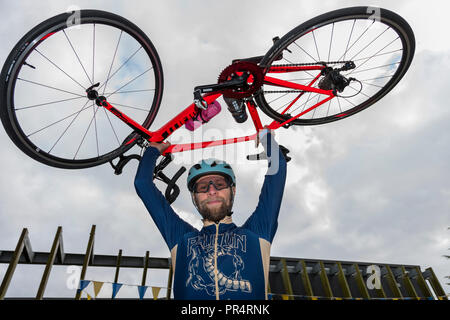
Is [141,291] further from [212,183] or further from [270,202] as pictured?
[270,202]

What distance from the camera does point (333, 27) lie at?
2752 mm

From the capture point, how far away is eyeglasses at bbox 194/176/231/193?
2.05 metres

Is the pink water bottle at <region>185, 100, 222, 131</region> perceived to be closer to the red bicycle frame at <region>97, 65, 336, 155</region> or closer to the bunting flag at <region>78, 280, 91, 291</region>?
the red bicycle frame at <region>97, 65, 336, 155</region>

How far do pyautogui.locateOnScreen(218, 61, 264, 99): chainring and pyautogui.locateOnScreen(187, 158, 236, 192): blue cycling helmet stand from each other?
1.00m

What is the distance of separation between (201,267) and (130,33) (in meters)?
2.30

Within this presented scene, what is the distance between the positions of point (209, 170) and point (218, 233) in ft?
1.61

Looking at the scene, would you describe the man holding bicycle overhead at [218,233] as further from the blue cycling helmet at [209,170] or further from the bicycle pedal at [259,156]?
the bicycle pedal at [259,156]

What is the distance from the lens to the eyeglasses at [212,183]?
205cm

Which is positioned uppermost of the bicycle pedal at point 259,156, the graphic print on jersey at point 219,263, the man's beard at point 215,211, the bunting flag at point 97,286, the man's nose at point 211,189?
the bunting flag at point 97,286

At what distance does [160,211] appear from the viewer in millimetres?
1995

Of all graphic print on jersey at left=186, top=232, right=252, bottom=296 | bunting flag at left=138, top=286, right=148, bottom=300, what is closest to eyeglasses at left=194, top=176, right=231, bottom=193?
graphic print on jersey at left=186, top=232, right=252, bottom=296

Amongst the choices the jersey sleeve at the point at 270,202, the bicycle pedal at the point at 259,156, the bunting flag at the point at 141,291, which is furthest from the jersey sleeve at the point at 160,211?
the bunting flag at the point at 141,291
